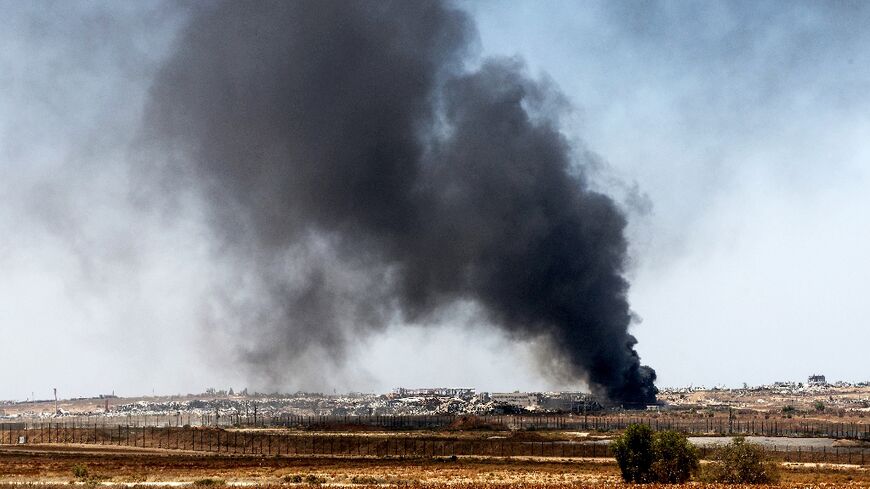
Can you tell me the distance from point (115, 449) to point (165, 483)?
41332mm

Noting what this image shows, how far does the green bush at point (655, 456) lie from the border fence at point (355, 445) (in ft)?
74.6

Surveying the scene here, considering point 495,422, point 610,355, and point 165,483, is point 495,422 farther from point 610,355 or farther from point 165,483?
point 165,483

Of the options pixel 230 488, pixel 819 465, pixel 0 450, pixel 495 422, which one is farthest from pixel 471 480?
pixel 495 422

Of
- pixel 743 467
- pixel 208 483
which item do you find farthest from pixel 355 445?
pixel 743 467

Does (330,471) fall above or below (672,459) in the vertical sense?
below

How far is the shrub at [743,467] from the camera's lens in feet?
219

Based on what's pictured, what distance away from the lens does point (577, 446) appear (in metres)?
102

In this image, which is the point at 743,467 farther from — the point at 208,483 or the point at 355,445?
the point at 355,445

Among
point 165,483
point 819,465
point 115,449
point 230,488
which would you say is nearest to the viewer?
point 230,488

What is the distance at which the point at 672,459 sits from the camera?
68.6 m

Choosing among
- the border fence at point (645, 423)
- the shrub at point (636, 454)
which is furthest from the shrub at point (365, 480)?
the border fence at point (645, 423)

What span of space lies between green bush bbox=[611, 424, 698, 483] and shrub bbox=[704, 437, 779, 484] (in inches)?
77.7

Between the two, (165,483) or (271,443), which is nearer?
(165,483)

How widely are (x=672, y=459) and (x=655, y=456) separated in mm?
1215
